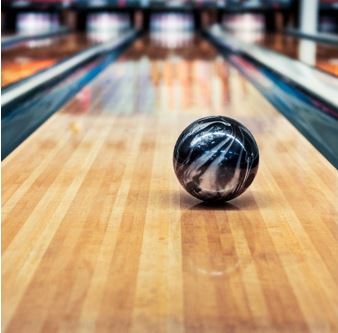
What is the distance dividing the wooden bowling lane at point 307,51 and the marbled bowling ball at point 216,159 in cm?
290

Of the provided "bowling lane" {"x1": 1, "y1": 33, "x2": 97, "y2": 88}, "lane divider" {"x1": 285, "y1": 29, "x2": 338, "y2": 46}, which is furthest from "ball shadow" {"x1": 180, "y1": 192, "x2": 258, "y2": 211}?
"lane divider" {"x1": 285, "y1": 29, "x2": 338, "y2": 46}

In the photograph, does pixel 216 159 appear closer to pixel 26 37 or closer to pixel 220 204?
pixel 220 204

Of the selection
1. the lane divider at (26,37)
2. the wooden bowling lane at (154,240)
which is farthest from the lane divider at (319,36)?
the wooden bowling lane at (154,240)

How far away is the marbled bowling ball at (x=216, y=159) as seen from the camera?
1849mm

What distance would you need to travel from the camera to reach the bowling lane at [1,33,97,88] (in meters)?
4.81

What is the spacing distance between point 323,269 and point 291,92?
270cm

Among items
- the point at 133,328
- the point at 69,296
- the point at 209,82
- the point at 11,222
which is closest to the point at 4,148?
the point at 11,222

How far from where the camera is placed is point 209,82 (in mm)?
4773

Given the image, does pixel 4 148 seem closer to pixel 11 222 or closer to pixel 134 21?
pixel 11 222

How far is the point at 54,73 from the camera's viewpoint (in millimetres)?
4797

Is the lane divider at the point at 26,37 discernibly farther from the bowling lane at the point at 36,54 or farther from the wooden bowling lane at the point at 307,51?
the wooden bowling lane at the point at 307,51

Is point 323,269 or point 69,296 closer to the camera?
point 69,296

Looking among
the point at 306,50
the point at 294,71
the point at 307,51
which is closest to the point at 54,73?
the point at 294,71

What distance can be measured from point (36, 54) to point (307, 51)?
229 cm
